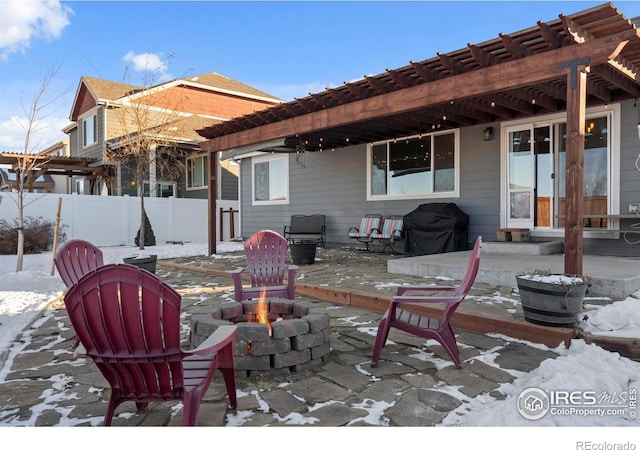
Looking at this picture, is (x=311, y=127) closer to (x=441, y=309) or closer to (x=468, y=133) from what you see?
(x=468, y=133)

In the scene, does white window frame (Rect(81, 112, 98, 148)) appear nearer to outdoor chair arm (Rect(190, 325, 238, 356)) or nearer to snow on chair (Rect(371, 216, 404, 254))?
snow on chair (Rect(371, 216, 404, 254))

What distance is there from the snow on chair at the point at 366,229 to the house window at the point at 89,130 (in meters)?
12.4

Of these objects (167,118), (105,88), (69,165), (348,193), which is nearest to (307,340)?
(348,193)

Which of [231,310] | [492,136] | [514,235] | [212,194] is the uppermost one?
[492,136]

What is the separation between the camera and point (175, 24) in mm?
5590

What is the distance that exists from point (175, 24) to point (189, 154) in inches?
427

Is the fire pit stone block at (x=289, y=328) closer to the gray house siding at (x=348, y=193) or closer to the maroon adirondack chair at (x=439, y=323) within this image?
the maroon adirondack chair at (x=439, y=323)

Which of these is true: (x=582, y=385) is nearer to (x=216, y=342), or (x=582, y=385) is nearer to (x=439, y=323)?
(x=439, y=323)

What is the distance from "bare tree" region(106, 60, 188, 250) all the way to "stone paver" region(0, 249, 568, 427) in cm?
875

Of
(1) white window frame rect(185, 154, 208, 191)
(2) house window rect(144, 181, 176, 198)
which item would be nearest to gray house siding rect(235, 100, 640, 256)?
(1) white window frame rect(185, 154, 208, 191)

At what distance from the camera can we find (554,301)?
10.4 ft

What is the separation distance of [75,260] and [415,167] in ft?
22.8

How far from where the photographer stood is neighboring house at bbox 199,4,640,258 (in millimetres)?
4258

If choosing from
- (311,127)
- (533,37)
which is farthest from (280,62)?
(533,37)
